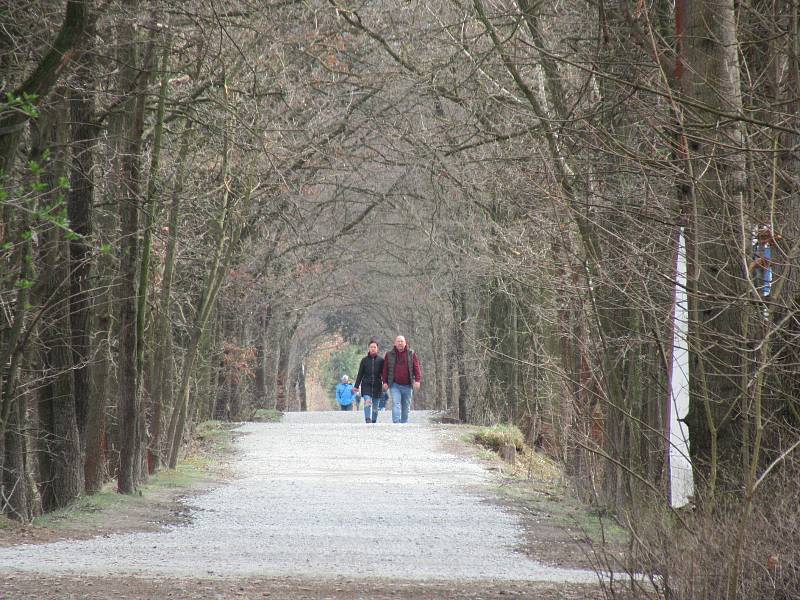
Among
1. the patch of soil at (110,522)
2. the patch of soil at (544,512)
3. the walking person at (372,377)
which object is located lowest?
the patch of soil at (544,512)

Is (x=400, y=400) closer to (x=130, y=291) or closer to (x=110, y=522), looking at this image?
(x=130, y=291)

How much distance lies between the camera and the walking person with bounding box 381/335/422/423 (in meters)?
25.0

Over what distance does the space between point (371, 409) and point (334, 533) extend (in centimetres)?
1754

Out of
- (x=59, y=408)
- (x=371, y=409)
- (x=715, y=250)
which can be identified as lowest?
(x=371, y=409)

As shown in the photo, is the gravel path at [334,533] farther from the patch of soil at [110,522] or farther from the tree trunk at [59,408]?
the tree trunk at [59,408]

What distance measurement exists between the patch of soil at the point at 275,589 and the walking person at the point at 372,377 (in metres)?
17.9

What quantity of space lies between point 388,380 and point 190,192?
1027cm

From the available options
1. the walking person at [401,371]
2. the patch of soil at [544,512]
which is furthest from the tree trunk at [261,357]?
the patch of soil at [544,512]

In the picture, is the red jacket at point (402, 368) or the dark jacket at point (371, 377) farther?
the dark jacket at point (371, 377)

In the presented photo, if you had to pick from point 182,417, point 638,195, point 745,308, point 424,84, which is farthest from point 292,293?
point 745,308

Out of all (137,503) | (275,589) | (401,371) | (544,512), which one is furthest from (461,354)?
(275,589)

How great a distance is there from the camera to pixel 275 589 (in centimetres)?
773

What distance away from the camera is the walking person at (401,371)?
81.9 ft

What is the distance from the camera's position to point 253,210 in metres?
23.4
